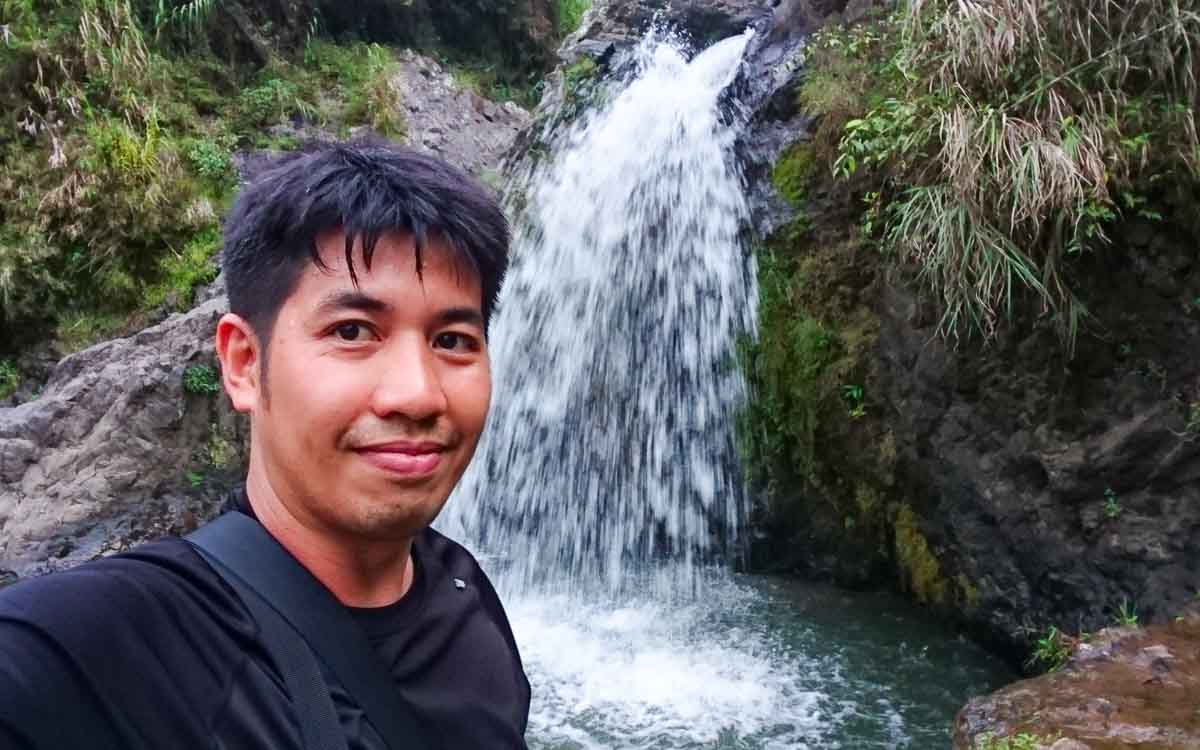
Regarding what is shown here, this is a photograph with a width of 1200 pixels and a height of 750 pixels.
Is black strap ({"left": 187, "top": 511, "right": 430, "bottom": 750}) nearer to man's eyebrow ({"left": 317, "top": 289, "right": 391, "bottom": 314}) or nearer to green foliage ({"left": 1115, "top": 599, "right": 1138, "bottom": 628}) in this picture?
man's eyebrow ({"left": 317, "top": 289, "right": 391, "bottom": 314})

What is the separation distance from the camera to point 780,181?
5.83m

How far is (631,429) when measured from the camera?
6.18m

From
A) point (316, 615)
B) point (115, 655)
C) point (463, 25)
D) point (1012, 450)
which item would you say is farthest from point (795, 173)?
point (463, 25)

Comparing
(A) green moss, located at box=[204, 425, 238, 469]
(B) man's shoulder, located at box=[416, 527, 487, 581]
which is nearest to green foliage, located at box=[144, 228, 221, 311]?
(A) green moss, located at box=[204, 425, 238, 469]

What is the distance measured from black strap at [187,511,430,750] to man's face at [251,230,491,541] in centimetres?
8

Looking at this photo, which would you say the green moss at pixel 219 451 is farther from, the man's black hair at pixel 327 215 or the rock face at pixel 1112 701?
the man's black hair at pixel 327 215

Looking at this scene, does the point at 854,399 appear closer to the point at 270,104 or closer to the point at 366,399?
the point at 366,399

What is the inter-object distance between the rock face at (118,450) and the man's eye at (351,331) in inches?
208

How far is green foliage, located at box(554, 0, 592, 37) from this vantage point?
13148mm

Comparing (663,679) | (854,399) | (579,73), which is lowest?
(663,679)

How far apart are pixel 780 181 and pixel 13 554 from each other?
5647 millimetres

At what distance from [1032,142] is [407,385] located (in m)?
3.65

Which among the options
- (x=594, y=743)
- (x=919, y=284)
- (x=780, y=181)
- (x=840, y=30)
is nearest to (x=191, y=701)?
(x=594, y=743)

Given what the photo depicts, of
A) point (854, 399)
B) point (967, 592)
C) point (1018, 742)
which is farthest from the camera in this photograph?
point (854, 399)
